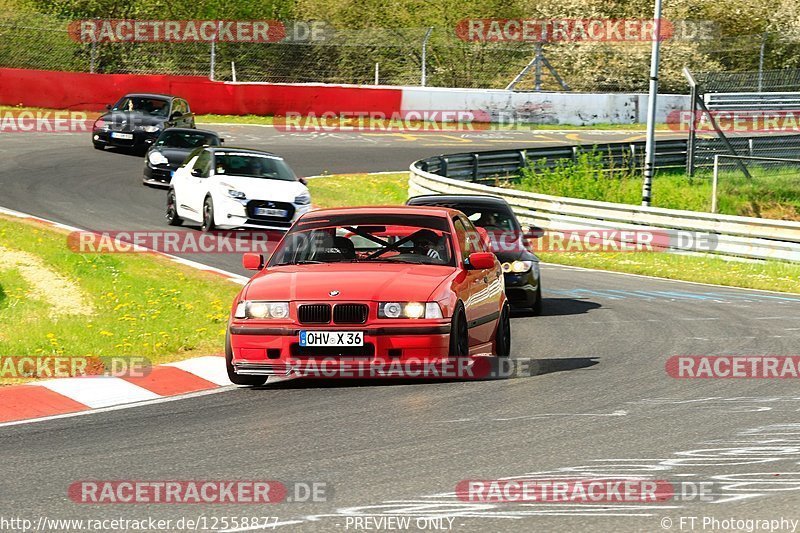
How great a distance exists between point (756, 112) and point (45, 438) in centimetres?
3993

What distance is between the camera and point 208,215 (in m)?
23.4

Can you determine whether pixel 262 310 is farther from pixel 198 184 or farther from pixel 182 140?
pixel 182 140

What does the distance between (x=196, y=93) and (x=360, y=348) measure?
35.7m

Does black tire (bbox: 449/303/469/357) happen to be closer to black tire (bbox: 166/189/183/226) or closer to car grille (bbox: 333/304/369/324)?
car grille (bbox: 333/304/369/324)

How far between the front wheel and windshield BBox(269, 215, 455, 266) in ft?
36.9

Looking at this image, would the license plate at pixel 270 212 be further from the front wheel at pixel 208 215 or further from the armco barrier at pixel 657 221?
the armco barrier at pixel 657 221

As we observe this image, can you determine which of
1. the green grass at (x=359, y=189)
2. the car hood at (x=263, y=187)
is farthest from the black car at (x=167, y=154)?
the car hood at (x=263, y=187)

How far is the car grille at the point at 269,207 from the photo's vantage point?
22.9 m

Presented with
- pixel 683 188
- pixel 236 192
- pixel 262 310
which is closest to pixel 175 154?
pixel 236 192

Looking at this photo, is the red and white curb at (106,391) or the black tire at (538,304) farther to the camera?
the black tire at (538,304)

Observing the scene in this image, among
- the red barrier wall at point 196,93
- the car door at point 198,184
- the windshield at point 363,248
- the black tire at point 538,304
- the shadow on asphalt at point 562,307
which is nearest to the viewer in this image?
the windshield at point 363,248

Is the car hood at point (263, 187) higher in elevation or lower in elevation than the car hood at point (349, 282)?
lower

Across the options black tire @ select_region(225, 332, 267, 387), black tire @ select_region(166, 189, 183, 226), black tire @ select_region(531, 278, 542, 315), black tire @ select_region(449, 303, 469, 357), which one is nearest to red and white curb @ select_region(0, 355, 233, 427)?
black tire @ select_region(225, 332, 267, 387)

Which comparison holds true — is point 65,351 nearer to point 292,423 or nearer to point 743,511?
point 292,423
